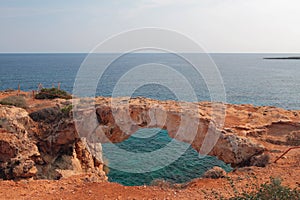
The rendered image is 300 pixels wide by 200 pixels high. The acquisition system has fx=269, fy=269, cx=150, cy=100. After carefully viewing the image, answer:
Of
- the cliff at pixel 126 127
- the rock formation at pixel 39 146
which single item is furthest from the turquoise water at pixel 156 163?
the cliff at pixel 126 127

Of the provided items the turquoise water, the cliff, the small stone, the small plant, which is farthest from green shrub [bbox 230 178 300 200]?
the turquoise water

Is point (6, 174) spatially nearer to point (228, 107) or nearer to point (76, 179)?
point (76, 179)

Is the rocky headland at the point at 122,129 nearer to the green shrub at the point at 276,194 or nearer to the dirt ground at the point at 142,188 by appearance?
the dirt ground at the point at 142,188

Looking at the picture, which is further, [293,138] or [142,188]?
[293,138]

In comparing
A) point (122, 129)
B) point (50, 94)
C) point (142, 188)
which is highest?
point (50, 94)

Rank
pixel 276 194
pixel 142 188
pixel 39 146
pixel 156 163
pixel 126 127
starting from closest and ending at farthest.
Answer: pixel 276 194, pixel 142 188, pixel 39 146, pixel 126 127, pixel 156 163

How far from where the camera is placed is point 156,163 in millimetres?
20453

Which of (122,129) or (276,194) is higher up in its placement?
(276,194)

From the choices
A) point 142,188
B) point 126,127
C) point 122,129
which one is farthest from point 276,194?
point 122,129

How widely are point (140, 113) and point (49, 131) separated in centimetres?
550

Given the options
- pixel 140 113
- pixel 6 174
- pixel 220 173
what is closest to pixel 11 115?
pixel 6 174

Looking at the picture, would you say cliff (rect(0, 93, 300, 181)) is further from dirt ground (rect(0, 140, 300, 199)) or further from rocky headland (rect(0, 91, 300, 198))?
dirt ground (rect(0, 140, 300, 199))

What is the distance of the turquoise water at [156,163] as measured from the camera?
A: 1816cm

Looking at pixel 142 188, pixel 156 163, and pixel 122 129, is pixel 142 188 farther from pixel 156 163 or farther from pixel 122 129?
pixel 156 163
